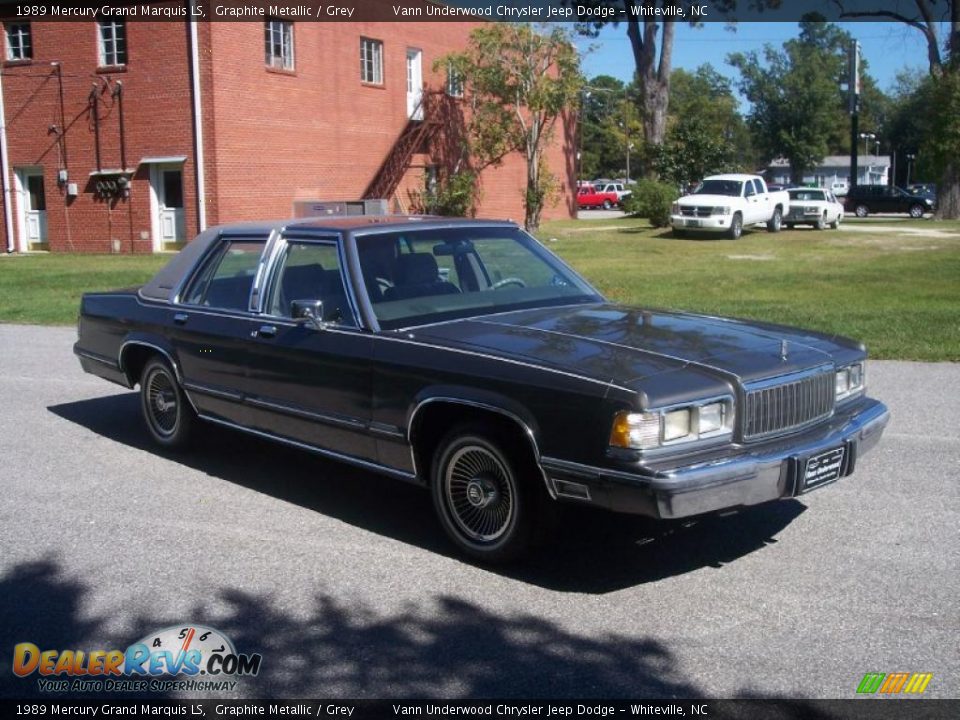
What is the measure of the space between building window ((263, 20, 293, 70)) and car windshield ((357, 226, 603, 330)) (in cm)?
2371

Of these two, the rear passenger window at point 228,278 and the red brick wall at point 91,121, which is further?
the red brick wall at point 91,121

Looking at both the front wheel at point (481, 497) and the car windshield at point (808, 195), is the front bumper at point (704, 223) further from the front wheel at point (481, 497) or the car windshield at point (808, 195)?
the front wheel at point (481, 497)

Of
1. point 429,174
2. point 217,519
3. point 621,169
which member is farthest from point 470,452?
point 621,169

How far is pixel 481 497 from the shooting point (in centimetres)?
502

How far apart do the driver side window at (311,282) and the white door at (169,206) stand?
23.0 m

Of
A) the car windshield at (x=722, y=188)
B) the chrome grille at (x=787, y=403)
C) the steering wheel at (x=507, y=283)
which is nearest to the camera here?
→ the chrome grille at (x=787, y=403)

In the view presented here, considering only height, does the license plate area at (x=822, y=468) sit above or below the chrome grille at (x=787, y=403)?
below

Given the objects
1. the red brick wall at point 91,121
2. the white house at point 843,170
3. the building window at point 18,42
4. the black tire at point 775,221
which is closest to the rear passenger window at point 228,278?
the red brick wall at point 91,121

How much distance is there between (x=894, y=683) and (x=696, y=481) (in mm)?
1051

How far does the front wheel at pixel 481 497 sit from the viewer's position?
4.84 m

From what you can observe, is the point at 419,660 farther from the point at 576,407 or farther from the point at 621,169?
the point at 621,169

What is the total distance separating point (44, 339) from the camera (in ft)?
42.3

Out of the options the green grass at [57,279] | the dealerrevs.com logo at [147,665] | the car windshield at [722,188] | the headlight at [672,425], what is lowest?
the green grass at [57,279]

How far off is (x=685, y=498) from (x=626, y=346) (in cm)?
93
